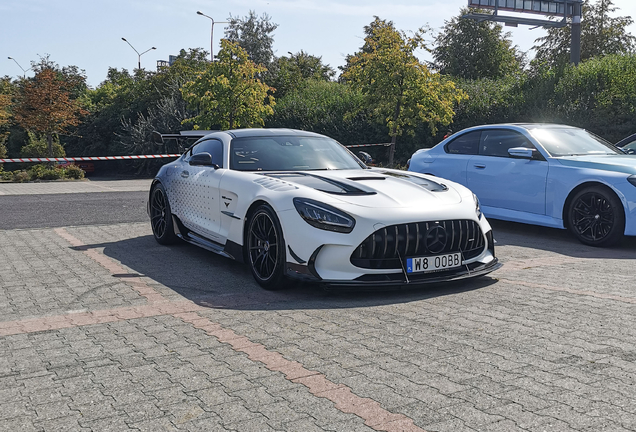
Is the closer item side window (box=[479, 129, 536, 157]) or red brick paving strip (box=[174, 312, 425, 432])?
red brick paving strip (box=[174, 312, 425, 432])

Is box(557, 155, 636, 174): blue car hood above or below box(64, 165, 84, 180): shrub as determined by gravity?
above

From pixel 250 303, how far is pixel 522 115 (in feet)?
77.2

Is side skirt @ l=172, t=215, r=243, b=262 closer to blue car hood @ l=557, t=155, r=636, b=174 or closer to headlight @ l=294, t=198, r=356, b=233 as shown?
headlight @ l=294, t=198, r=356, b=233

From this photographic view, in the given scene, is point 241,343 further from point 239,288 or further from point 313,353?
point 239,288

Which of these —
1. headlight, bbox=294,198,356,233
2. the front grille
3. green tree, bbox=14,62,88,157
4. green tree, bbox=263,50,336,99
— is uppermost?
green tree, bbox=263,50,336,99

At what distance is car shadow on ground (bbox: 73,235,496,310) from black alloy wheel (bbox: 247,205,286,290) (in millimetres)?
121

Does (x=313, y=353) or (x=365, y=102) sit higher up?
(x=365, y=102)

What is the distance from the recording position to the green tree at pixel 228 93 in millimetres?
26562

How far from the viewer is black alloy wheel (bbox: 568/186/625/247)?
316 inches

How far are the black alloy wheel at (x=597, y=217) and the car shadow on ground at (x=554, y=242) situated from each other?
0.14m

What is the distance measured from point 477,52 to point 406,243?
49.6 m

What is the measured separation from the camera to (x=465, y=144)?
10320 millimetres

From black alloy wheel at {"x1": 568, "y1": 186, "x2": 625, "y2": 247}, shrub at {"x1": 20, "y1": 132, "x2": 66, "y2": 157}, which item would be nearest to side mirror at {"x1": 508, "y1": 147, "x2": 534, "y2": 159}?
black alloy wheel at {"x1": 568, "y1": 186, "x2": 625, "y2": 247}

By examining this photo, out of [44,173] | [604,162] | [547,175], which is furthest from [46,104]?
[604,162]
